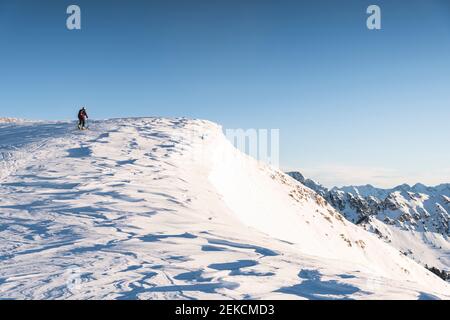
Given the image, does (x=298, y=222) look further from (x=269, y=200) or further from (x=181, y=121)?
(x=181, y=121)

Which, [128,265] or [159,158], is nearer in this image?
[128,265]

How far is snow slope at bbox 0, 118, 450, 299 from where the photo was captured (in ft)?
22.4

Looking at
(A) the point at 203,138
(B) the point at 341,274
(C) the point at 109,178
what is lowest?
(B) the point at 341,274

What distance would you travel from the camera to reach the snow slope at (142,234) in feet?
22.4

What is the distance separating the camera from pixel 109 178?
1647 cm

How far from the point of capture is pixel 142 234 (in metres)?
10.1
